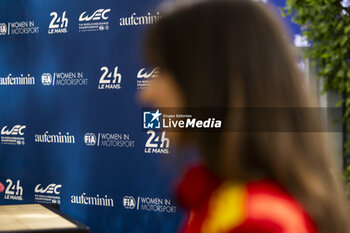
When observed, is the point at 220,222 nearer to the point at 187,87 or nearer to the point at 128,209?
the point at 187,87

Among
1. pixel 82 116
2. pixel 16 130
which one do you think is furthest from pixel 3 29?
pixel 82 116

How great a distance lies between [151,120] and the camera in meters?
3.80

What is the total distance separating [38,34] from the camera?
14.0ft

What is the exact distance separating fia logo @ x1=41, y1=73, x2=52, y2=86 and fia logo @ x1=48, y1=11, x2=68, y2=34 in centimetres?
30

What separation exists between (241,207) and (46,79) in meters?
3.32

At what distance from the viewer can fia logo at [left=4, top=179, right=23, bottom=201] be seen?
4379mm

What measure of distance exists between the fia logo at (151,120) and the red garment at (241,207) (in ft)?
8.41

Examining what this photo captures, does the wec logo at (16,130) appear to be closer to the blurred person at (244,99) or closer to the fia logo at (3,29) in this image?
the fia logo at (3,29)

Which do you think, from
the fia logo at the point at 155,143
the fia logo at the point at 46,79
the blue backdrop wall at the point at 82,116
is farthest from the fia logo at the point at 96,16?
the fia logo at the point at 155,143

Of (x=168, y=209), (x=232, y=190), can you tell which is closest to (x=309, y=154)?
(x=232, y=190)

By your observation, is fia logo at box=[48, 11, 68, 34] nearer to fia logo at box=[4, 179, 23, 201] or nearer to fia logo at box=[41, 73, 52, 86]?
fia logo at box=[41, 73, 52, 86]

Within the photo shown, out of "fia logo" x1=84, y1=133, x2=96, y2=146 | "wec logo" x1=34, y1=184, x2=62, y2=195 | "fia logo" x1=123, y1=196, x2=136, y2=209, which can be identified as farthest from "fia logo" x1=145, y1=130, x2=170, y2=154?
"wec logo" x1=34, y1=184, x2=62, y2=195

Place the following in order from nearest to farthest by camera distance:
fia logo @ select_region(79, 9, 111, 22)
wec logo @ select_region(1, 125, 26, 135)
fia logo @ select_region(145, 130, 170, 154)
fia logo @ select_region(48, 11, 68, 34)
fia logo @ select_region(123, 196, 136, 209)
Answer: fia logo @ select_region(145, 130, 170, 154) → fia logo @ select_region(123, 196, 136, 209) → fia logo @ select_region(79, 9, 111, 22) → fia logo @ select_region(48, 11, 68, 34) → wec logo @ select_region(1, 125, 26, 135)

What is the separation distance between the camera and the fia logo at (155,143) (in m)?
3.72
